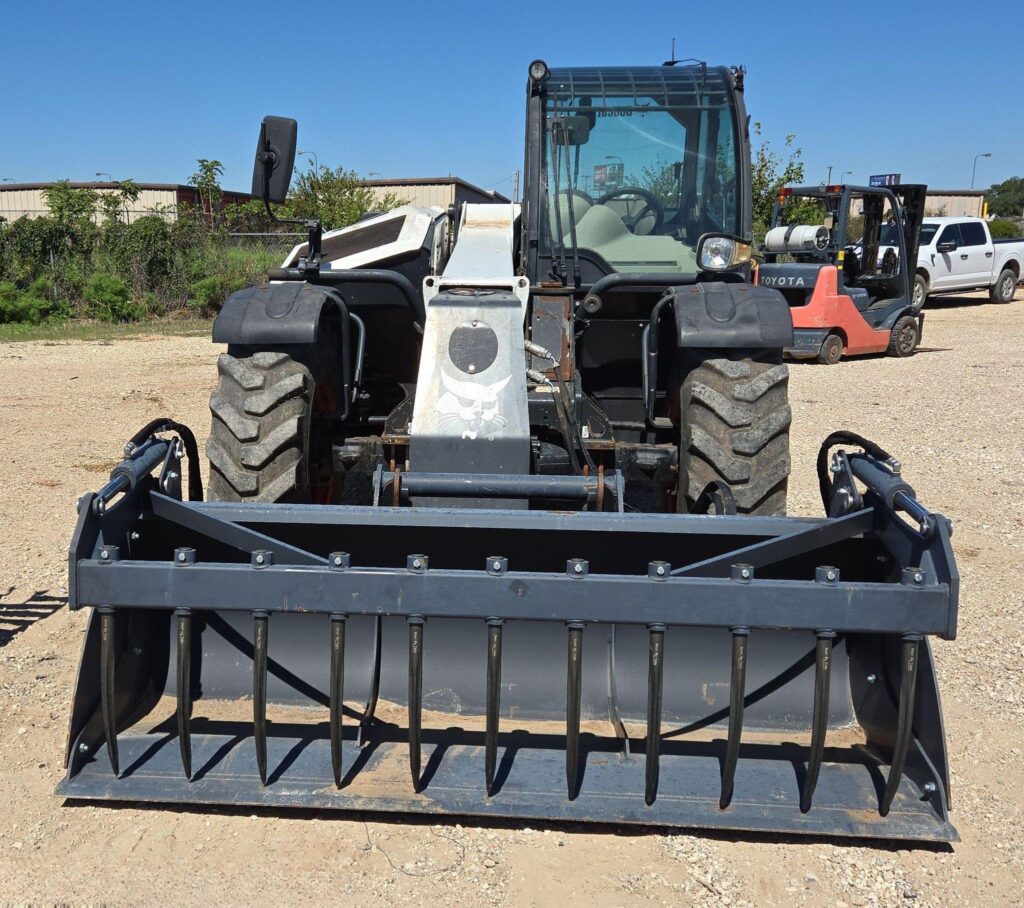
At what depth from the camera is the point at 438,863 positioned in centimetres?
292

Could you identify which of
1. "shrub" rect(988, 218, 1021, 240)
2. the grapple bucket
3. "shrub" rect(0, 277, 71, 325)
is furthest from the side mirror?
"shrub" rect(988, 218, 1021, 240)

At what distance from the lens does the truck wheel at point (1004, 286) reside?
2277 centimetres

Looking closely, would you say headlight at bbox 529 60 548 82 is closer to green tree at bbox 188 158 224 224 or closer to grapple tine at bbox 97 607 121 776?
grapple tine at bbox 97 607 121 776

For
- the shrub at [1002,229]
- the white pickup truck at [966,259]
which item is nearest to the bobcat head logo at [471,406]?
the white pickup truck at [966,259]

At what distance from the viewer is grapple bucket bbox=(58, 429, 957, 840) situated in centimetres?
280

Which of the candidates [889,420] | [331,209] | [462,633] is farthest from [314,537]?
[331,209]

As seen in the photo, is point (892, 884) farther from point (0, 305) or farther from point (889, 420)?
point (0, 305)

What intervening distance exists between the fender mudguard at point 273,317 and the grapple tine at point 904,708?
101 inches

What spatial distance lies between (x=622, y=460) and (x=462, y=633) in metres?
1.18

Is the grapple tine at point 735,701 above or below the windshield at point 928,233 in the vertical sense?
below

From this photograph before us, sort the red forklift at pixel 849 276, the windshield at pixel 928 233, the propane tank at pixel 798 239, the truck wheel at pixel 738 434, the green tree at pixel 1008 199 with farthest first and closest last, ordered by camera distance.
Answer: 1. the green tree at pixel 1008 199
2. the windshield at pixel 928 233
3. the propane tank at pixel 798 239
4. the red forklift at pixel 849 276
5. the truck wheel at pixel 738 434

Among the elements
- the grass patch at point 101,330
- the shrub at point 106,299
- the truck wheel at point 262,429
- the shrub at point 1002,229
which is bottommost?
the truck wheel at point 262,429

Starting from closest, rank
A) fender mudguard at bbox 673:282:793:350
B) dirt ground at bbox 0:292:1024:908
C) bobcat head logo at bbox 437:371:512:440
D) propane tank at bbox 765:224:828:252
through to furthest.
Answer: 1. dirt ground at bbox 0:292:1024:908
2. bobcat head logo at bbox 437:371:512:440
3. fender mudguard at bbox 673:282:793:350
4. propane tank at bbox 765:224:828:252

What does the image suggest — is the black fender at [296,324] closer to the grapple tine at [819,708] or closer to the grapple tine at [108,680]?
the grapple tine at [108,680]
